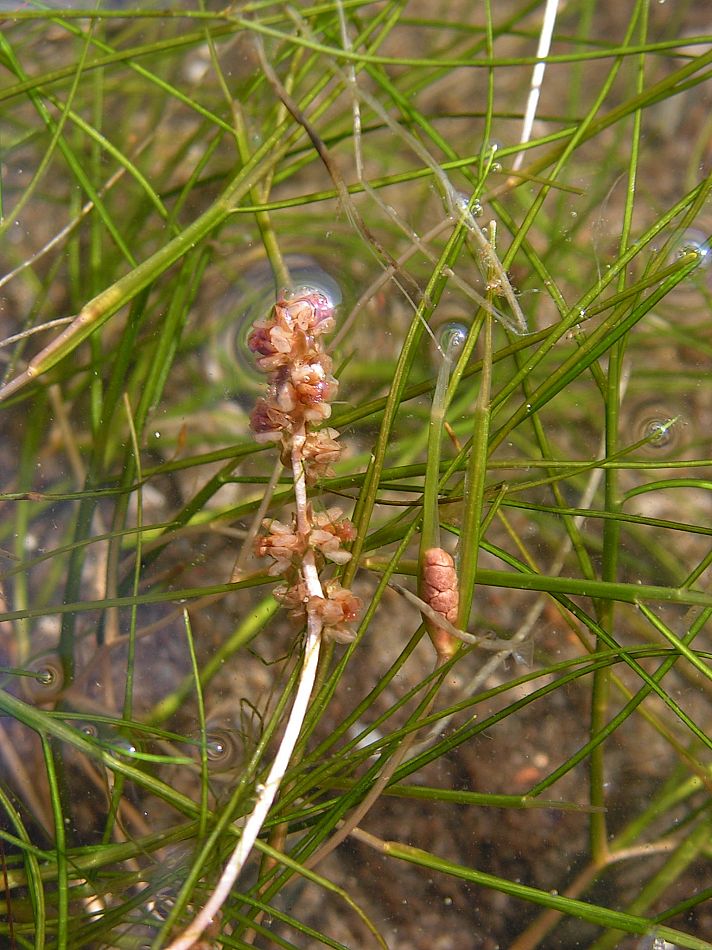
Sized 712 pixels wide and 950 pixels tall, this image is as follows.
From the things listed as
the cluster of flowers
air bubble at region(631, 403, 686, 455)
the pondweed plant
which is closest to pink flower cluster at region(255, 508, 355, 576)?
the cluster of flowers

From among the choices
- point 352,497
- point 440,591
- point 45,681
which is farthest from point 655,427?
point 45,681

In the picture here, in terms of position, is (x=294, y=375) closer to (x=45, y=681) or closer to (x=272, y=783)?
(x=272, y=783)

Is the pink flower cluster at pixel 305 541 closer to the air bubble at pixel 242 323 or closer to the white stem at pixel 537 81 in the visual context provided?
the air bubble at pixel 242 323

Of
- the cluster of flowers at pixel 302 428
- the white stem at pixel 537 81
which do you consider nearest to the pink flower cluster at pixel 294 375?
the cluster of flowers at pixel 302 428

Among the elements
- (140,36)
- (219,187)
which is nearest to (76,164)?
(219,187)

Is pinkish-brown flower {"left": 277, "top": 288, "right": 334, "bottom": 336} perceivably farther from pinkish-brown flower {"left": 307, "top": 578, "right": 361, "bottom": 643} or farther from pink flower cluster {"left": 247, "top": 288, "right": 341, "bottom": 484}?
pinkish-brown flower {"left": 307, "top": 578, "right": 361, "bottom": 643}
